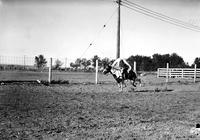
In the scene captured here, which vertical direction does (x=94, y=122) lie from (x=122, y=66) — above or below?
below

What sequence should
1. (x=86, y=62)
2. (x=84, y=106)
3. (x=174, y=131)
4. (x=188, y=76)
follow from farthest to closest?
(x=86, y=62), (x=188, y=76), (x=84, y=106), (x=174, y=131)

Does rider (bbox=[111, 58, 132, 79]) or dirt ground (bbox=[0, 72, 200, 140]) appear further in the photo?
rider (bbox=[111, 58, 132, 79])

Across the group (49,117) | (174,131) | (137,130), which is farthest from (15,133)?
(174,131)

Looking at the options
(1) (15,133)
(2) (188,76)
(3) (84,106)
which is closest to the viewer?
(1) (15,133)

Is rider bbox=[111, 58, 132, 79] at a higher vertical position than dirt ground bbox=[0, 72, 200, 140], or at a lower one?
higher

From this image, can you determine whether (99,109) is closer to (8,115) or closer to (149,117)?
(149,117)

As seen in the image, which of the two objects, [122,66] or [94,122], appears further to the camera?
[122,66]

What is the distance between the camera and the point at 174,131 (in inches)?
227

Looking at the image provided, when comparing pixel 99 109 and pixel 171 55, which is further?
pixel 171 55

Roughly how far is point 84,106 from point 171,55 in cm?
10137

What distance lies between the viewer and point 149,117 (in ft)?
23.9

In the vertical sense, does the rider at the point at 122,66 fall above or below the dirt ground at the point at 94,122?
above

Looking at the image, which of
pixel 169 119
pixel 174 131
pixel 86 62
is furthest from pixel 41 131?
pixel 86 62

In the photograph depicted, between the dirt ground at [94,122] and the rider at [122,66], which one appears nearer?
the dirt ground at [94,122]
